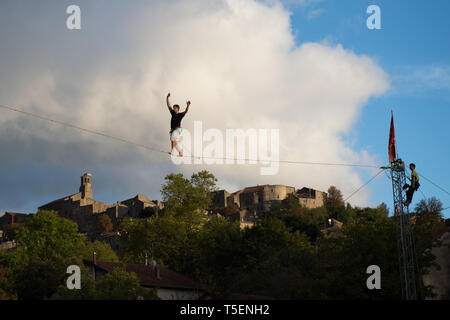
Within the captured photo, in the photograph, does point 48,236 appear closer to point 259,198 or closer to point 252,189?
point 259,198

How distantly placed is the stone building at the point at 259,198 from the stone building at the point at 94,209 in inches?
552

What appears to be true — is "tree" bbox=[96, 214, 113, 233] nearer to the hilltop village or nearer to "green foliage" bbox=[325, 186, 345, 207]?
the hilltop village

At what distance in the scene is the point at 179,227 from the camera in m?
52.1

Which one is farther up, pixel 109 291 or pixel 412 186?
pixel 412 186

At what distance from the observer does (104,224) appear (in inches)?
4916

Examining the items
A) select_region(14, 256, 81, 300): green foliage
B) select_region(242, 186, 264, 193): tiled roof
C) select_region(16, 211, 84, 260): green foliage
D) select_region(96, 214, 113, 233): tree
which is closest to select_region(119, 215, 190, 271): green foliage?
select_region(16, 211, 84, 260): green foliage

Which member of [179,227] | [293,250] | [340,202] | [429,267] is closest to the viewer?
[429,267]

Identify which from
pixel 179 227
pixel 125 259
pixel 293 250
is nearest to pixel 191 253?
pixel 179 227

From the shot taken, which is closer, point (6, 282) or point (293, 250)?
point (293, 250)

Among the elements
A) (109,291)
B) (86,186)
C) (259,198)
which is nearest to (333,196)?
(259,198)

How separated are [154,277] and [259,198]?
98.8m
